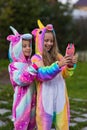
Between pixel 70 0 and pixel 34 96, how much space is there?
16.4m

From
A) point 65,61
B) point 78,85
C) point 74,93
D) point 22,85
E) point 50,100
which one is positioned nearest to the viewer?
point 65,61

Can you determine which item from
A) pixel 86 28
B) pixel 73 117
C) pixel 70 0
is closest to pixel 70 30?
pixel 70 0

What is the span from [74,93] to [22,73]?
247 inches

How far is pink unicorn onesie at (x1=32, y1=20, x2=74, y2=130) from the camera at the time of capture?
4.04m

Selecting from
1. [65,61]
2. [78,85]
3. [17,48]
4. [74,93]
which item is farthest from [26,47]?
[78,85]

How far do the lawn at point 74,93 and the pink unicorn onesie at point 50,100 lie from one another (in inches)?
63.7

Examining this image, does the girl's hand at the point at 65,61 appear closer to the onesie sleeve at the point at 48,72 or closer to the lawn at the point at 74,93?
the onesie sleeve at the point at 48,72

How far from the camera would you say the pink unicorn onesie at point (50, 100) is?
13.2 feet

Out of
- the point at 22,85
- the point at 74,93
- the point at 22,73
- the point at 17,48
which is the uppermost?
the point at 17,48

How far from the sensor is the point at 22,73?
Result: 4070 mm

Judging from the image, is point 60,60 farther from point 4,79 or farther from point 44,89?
point 4,79

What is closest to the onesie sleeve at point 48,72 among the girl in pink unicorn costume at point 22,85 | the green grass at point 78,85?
the girl in pink unicorn costume at point 22,85

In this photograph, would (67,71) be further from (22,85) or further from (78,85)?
(78,85)

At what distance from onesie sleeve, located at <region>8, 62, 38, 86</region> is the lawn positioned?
1.57m
